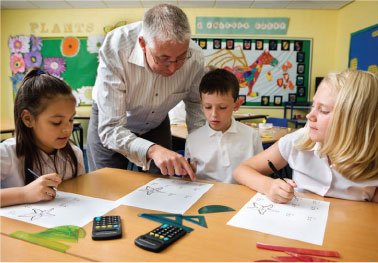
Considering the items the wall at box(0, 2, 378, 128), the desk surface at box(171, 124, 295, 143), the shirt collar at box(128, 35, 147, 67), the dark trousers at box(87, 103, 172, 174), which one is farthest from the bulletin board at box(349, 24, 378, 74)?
the shirt collar at box(128, 35, 147, 67)

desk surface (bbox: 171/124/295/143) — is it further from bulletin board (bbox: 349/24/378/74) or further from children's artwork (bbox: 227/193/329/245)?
bulletin board (bbox: 349/24/378/74)

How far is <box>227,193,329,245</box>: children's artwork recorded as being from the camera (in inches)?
29.0

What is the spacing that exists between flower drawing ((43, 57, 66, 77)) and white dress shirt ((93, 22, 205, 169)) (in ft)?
13.5

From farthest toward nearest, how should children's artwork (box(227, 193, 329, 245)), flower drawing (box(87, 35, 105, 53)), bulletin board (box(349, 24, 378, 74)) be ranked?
1. flower drawing (box(87, 35, 105, 53))
2. bulletin board (box(349, 24, 378, 74))
3. children's artwork (box(227, 193, 329, 245))

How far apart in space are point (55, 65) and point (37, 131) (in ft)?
15.0

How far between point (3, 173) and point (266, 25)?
4.77 meters

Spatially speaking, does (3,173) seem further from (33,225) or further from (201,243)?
(201,243)

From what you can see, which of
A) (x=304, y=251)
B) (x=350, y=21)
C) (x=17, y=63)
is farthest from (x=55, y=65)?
(x=304, y=251)

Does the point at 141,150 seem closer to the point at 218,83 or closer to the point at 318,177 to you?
the point at 218,83

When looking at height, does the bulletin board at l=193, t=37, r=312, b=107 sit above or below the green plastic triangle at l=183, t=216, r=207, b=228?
above

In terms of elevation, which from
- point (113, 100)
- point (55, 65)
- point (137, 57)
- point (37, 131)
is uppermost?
point (55, 65)

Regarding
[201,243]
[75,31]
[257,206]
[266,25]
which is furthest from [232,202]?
[75,31]

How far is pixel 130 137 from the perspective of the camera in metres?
1.27

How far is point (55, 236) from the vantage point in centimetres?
69
